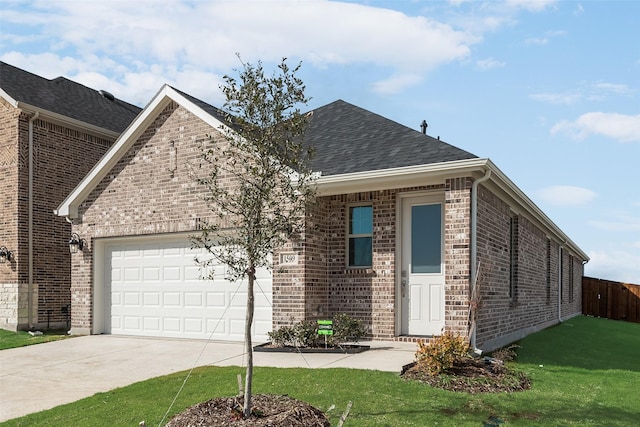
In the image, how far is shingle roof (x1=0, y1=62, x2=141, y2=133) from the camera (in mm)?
17603

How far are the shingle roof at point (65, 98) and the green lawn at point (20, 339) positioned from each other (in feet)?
21.5

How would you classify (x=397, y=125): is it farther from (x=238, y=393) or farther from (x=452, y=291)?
(x=238, y=393)

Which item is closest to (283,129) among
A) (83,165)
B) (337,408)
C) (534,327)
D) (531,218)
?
(337,408)

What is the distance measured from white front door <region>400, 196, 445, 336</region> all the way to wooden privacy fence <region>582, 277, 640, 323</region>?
69.3 ft

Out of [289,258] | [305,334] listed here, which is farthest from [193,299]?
[305,334]

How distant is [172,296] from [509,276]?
793cm

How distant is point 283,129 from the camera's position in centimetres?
656

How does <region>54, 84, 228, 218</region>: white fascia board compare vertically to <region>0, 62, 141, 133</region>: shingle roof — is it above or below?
below

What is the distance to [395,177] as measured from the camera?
10.8m

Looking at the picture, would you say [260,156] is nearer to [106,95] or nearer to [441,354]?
[441,354]

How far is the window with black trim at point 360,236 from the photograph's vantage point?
1191 cm

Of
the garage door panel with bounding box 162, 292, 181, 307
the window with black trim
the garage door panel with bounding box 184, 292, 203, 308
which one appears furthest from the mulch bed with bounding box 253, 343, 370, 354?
the garage door panel with bounding box 162, 292, 181, 307

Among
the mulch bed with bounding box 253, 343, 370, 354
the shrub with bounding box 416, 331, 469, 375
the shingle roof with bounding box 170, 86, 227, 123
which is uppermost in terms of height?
the shingle roof with bounding box 170, 86, 227, 123

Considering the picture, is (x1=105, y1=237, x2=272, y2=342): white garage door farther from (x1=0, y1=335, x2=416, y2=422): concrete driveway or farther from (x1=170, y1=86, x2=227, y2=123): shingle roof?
(x1=170, y1=86, x2=227, y2=123): shingle roof
